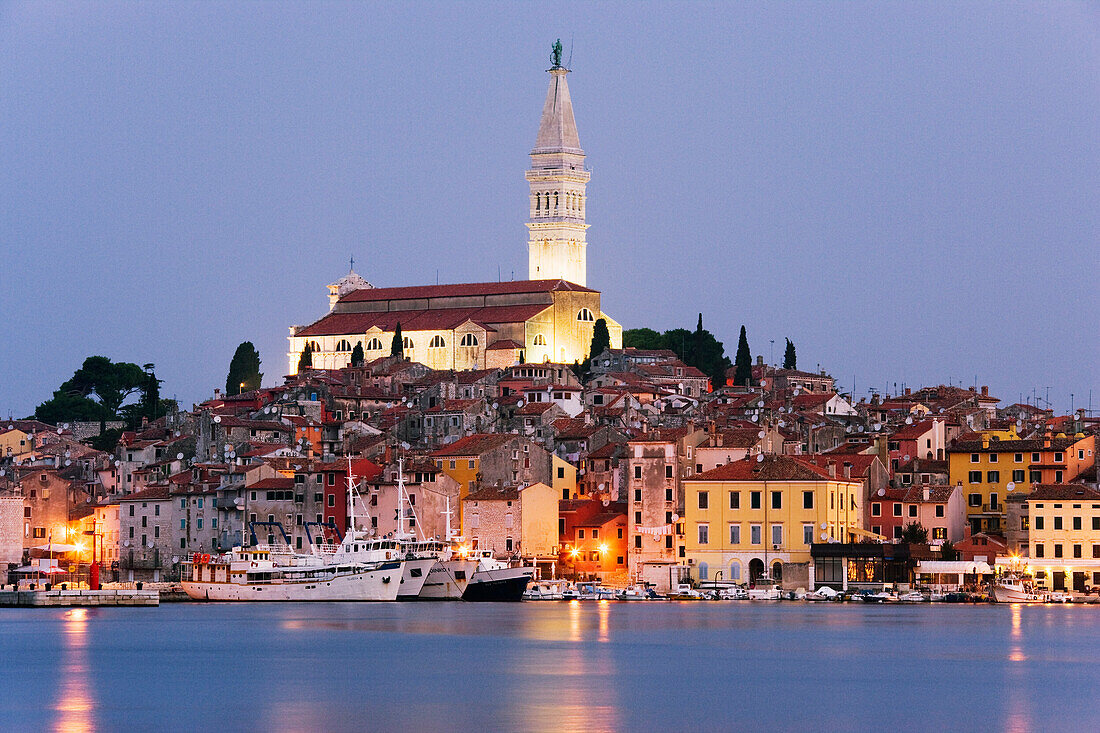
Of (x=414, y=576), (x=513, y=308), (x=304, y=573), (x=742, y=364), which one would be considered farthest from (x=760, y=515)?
(x=513, y=308)

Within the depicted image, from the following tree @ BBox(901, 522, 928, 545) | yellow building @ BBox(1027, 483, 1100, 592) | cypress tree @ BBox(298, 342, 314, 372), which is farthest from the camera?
cypress tree @ BBox(298, 342, 314, 372)

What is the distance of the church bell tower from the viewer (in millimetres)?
164250

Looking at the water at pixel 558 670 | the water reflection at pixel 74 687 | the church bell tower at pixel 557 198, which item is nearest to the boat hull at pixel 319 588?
the water at pixel 558 670

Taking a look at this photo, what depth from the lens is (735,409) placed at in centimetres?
10762

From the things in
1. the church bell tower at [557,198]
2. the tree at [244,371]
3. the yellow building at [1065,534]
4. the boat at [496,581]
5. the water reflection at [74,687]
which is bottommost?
the water reflection at [74,687]

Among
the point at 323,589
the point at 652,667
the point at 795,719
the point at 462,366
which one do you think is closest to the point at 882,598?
the point at 323,589

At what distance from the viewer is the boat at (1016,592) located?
78.4 meters

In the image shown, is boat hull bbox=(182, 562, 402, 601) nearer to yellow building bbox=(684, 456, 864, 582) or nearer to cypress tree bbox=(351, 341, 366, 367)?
yellow building bbox=(684, 456, 864, 582)

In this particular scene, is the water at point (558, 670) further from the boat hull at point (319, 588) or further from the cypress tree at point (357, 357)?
the cypress tree at point (357, 357)

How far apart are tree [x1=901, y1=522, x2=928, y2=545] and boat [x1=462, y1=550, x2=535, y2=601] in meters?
12.4

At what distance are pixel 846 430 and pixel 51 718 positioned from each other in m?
54.2

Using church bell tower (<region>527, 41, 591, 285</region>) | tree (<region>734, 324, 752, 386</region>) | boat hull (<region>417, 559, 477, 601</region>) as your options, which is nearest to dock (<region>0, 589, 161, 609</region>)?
boat hull (<region>417, 559, 477, 601</region>)

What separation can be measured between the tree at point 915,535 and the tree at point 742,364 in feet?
147

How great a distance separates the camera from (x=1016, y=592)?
7875cm
